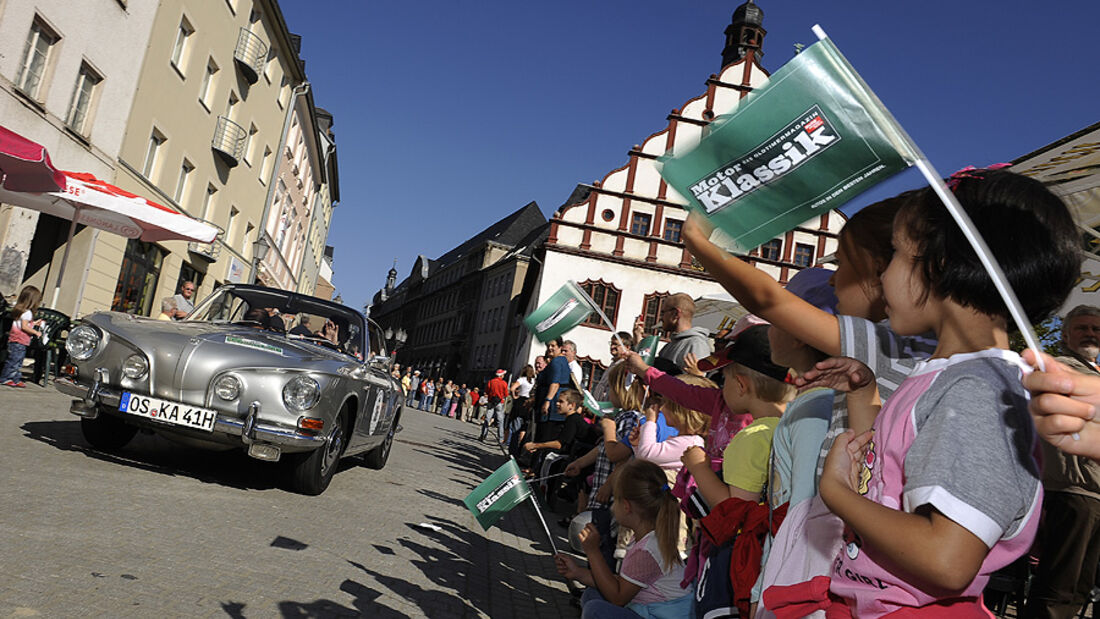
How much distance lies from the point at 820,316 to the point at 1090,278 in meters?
3.85

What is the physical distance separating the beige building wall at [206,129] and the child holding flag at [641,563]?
16587 millimetres

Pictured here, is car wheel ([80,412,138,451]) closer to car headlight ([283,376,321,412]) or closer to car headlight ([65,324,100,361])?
car headlight ([65,324,100,361])

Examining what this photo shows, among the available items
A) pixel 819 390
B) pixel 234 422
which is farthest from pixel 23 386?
pixel 819 390

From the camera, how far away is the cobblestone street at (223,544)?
3434 millimetres

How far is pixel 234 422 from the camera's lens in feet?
18.9

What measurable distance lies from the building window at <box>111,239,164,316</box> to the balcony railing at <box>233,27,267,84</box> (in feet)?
20.8

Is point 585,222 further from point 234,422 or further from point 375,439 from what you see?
point 234,422

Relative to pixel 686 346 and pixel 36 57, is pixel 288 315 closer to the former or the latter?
pixel 686 346

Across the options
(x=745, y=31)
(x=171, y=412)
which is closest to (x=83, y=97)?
(x=171, y=412)

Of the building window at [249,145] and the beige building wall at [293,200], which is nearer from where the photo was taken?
the building window at [249,145]

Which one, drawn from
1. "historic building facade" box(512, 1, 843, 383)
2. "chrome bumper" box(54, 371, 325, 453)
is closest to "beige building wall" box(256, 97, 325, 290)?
"historic building facade" box(512, 1, 843, 383)

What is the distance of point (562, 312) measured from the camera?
6.76 metres

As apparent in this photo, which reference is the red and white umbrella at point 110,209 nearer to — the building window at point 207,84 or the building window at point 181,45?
the building window at point 181,45

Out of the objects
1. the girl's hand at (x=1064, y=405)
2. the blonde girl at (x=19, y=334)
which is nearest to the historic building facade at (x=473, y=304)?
the blonde girl at (x=19, y=334)
